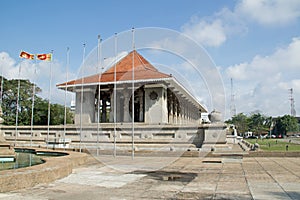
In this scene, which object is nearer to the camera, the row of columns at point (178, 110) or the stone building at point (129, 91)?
the stone building at point (129, 91)

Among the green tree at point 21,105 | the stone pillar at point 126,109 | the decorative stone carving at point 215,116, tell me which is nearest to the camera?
the decorative stone carving at point 215,116

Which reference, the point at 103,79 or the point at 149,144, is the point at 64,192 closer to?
the point at 149,144

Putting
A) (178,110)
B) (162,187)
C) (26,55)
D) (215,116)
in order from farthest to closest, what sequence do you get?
(178,110)
(26,55)
(215,116)
(162,187)

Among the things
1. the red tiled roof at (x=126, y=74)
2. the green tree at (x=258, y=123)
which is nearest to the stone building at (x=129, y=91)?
the red tiled roof at (x=126, y=74)

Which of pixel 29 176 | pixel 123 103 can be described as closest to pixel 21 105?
pixel 123 103

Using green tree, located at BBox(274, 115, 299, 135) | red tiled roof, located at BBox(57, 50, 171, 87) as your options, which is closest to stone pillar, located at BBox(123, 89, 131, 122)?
red tiled roof, located at BBox(57, 50, 171, 87)

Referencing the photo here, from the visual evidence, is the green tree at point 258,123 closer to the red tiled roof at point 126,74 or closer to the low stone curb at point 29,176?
the red tiled roof at point 126,74

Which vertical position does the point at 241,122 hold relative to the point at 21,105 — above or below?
below

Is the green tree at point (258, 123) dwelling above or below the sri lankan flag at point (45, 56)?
below

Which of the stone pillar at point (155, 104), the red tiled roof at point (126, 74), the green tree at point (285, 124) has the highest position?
the red tiled roof at point (126, 74)

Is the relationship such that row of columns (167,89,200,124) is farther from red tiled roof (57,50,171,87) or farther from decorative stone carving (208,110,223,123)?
decorative stone carving (208,110,223,123)

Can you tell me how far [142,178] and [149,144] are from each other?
12.8 metres

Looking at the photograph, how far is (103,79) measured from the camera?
95.7 ft

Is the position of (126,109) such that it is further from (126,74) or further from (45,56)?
(45,56)
